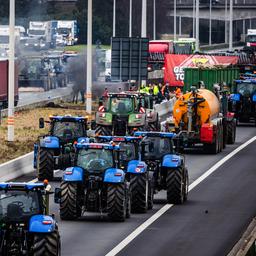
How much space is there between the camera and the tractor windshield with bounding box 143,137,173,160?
39188 mm

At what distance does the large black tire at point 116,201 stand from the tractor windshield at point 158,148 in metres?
4.83

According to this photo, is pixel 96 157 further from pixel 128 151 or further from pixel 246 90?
pixel 246 90

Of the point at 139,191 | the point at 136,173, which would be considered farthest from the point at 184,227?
the point at 136,173

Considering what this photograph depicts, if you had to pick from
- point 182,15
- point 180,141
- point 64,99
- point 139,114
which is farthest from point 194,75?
point 182,15

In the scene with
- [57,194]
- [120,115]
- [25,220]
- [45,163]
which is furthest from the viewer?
[120,115]

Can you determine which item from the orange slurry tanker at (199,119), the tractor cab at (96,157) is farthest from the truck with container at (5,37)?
the tractor cab at (96,157)

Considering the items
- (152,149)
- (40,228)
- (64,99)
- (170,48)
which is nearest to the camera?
(40,228)

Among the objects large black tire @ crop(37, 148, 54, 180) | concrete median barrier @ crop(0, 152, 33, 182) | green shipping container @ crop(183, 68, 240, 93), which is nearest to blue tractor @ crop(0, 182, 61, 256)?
large black tire @ crop(37, 148, 54, 180)

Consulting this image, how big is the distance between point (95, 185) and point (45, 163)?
10139 millimetres

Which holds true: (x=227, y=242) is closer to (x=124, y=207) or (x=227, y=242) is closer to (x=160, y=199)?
(x=124, y=207)

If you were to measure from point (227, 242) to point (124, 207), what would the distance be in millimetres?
Answer: 3083

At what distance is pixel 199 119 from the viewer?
54.3 meters

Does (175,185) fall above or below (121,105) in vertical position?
below

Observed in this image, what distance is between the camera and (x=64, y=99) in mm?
83562
